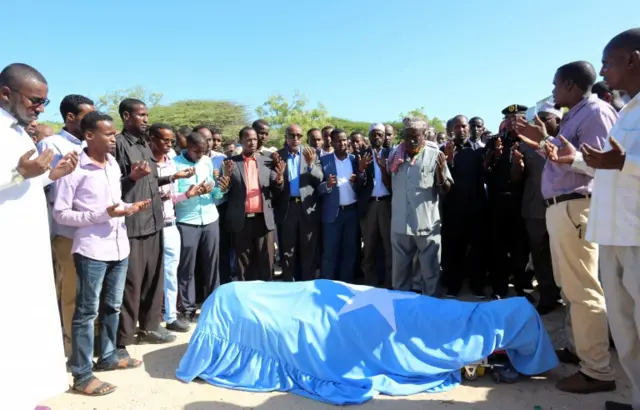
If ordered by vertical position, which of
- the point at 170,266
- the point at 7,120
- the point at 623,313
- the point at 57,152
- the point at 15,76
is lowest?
the point at 623,313

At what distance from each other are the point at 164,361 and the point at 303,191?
2.70 metres

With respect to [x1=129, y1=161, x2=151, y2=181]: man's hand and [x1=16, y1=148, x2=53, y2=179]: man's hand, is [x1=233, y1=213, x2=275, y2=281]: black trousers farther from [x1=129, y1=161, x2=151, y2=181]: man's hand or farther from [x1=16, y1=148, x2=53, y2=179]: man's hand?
[x1=16, y1=148, x2=53, y2=179]: man's hand

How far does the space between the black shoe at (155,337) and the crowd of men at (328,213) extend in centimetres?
2

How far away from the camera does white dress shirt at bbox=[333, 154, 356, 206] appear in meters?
5.80

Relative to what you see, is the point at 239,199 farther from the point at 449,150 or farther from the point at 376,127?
the point at 449,150

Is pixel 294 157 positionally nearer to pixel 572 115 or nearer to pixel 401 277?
pixel 401 277

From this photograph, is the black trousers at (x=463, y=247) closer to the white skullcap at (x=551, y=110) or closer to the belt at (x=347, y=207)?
the belt at (x=347, y=207)

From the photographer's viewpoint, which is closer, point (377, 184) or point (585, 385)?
point (585, 385)

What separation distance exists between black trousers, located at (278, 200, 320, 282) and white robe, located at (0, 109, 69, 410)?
11.0 ft

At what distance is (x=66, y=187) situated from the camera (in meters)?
3.09

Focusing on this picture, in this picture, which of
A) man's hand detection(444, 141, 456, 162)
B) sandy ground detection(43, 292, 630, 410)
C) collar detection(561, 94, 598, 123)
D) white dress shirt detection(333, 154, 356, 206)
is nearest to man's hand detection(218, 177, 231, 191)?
white dress shirt detection(333, 154, 356, 206)

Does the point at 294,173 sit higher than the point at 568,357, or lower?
higher

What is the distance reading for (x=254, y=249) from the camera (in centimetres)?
541

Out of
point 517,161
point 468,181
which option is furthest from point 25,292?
point 468,181
